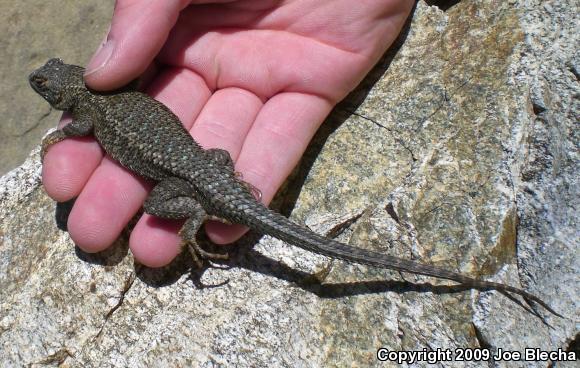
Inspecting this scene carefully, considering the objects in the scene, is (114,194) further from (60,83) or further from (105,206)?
(60,83)

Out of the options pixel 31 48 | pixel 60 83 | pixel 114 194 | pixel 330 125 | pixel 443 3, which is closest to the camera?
pixel 114 194

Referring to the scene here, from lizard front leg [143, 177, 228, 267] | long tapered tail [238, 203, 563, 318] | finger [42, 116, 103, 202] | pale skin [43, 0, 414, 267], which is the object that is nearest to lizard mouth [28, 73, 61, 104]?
pale skin [43, 0, 414, 267]

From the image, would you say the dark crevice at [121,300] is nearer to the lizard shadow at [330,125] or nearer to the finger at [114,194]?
the finger at [114,194]

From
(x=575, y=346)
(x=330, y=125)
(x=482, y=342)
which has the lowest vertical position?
(x=575, y=346)

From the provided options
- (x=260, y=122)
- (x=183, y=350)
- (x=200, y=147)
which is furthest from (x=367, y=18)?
(x=183, y=350)

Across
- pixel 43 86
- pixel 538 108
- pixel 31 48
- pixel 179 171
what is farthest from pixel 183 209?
pixel 31 48

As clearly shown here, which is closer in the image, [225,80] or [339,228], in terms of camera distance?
[339,228]

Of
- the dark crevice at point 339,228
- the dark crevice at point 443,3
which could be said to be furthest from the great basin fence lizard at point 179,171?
the dark crevice at point 443,3
